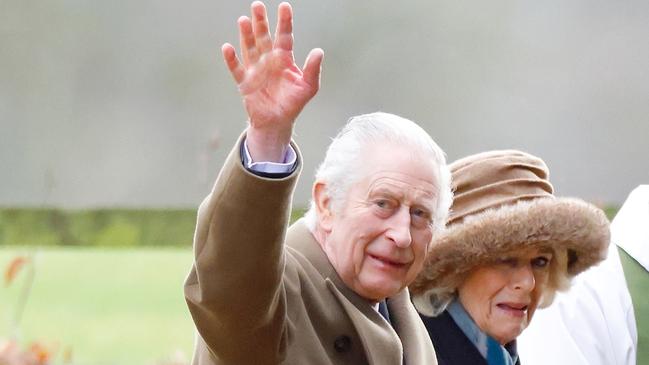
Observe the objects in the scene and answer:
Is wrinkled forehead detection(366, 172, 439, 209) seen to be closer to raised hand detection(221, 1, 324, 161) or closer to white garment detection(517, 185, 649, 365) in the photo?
raised hand detection(221, 1, 324, 161)

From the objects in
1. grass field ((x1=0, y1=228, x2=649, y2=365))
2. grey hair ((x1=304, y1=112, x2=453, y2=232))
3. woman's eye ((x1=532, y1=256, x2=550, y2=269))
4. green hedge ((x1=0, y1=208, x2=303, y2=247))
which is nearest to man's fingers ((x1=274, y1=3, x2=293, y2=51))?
grey hair ((x1=304, y1=112, x2=453, y2=232))

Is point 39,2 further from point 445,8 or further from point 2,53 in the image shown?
point 445,8

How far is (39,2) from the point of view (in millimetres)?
8633

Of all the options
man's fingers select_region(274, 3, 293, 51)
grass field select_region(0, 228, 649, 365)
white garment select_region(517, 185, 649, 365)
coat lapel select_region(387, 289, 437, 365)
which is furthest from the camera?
grass field select_region(0, 228, 649, 365)

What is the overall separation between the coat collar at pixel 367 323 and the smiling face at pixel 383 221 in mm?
28

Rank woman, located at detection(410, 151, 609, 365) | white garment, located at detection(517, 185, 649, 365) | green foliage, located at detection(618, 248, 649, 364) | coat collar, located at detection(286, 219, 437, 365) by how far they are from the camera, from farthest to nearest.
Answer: green foliage, located at detection(618, 248, 649, 364) → white garment, located at detection(517, 185, 649, 365) → woman, located at detection(410, 151, 609, 365) → coat collar, located at detection(286, 219, 437, 365)

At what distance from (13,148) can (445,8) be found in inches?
112

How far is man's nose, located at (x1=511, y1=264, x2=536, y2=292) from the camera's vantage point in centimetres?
443

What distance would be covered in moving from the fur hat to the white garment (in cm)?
21

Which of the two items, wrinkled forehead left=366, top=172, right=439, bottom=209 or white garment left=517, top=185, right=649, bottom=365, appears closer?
wrinkled forehead left=366, top=172, right=439, bottom=209

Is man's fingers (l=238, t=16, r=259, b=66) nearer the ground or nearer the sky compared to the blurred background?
nearer the sky

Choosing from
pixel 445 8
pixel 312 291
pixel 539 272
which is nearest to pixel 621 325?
pixel 539 272

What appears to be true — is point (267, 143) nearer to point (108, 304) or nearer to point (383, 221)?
point (383, 221)

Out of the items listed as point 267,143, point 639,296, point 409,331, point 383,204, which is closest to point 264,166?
point 267,143
